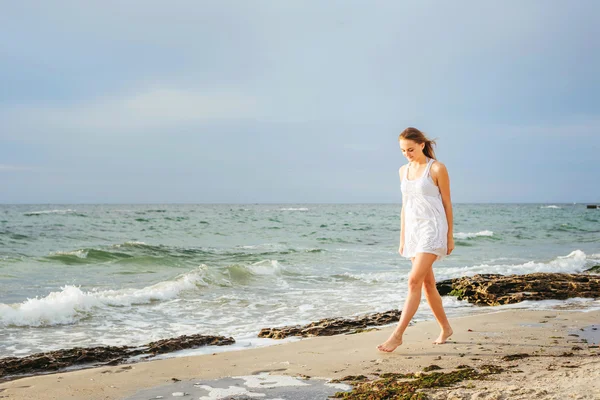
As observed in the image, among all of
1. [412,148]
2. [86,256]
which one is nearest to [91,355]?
[412,148]

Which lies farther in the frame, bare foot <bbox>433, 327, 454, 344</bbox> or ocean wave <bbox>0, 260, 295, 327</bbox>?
ocean wave <bbox>0, 260, 295, 327</bbox>

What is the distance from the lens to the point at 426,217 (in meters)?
4.95

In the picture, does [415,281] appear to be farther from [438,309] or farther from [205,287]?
[205,287]

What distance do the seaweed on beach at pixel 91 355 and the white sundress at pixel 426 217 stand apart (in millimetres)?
2606

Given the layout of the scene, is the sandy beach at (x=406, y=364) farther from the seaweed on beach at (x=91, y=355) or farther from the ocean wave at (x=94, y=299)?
the ocean wave at (x=94, y=299)

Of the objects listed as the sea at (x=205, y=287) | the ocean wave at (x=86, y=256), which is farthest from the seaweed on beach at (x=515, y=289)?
the ocean wave at (x=86, y=256)

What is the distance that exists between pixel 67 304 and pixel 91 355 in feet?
10.6

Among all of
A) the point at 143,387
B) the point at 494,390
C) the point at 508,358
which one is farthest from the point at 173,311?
the point at 494,390

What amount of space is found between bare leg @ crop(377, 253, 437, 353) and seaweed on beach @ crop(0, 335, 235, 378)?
2064 mm

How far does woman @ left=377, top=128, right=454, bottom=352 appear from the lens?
193 inches

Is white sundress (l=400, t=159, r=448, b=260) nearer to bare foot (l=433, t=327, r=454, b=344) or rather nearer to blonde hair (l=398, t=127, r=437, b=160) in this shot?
blonde hair (l=398, t=127, r=437, b=160)

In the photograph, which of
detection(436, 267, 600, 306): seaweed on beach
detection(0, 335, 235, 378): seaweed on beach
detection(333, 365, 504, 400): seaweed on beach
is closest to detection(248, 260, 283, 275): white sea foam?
detection(436, 267, 600, 306): seaweed on beach

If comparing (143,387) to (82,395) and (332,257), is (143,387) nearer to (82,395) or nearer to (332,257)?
(82,395)

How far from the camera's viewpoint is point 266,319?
26.7ft
